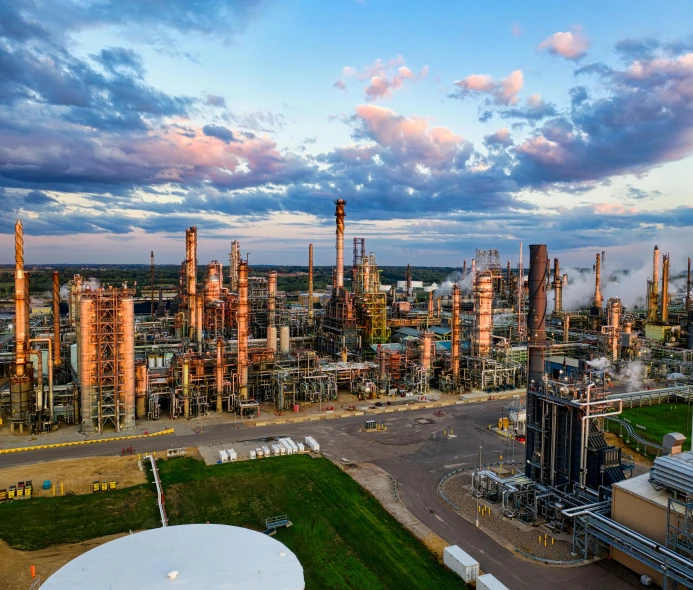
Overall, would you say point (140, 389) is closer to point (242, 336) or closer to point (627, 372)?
point (242, 336)

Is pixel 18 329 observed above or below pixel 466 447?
above

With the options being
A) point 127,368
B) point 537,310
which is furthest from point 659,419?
point 127,368

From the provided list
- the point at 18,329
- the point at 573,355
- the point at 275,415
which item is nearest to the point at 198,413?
the point at 275,415

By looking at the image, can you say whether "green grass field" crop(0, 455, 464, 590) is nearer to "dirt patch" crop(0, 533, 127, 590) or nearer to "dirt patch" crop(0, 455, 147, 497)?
"dirt patch" crop(0, 533, 127, 590)

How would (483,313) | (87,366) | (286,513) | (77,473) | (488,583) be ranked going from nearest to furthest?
(488,583) → (286,513) → (77,473) → (87,366) → (483,313)

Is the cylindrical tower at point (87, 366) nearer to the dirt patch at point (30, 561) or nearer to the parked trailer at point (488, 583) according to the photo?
the dirt patch at point (30, 561)

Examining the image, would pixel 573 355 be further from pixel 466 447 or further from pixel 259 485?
pixel 259 485
